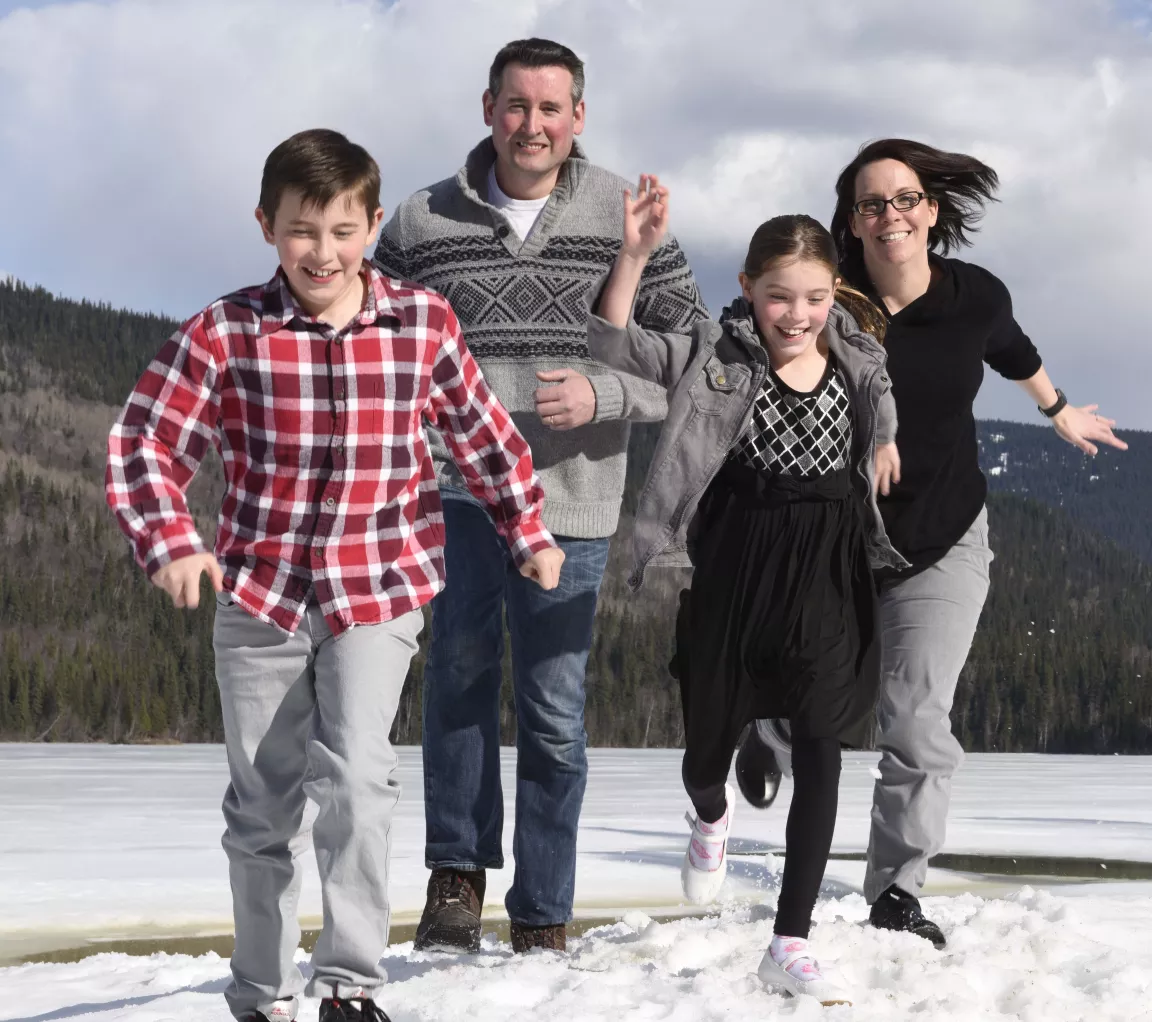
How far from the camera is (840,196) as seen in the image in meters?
4.57

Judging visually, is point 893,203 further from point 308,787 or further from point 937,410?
point 308,787

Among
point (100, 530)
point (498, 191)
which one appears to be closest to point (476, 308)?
point (498, 191)

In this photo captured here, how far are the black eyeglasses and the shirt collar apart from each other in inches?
70.5

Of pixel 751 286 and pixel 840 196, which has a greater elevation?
pixel 840 196

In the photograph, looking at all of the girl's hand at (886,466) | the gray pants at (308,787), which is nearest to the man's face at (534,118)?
the girl's hand at (886,466)

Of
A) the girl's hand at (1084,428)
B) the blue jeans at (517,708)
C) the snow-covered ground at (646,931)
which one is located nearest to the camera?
the snow-covered ground at (646,931)

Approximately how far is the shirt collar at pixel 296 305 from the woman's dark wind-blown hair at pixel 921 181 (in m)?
1.85

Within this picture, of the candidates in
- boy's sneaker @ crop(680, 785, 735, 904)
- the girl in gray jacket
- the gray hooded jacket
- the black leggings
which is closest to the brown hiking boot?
boy's sneaker @ crop(680, 785, 735, 904)

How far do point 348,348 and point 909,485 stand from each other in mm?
1938

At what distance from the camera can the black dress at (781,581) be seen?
378cm

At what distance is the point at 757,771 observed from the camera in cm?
517

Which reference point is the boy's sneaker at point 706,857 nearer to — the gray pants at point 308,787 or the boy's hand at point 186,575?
the gray pants at point 308,787

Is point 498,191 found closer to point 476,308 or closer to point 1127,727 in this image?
point 476,308

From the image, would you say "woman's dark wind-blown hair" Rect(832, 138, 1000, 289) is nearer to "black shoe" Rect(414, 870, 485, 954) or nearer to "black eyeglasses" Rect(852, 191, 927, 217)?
"black eyeglasses" Rect(852, 191, 927, 217)
